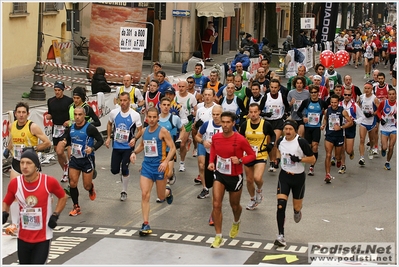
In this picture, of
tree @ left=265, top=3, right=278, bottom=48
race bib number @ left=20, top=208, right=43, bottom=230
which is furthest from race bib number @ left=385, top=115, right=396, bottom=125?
tree @ left=265, top=3, right=278, bottom=48

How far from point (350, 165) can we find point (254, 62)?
13643 millimetres

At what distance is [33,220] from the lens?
8250 mm

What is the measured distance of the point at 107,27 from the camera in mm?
26094

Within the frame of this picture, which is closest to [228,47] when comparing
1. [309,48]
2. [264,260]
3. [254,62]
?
[309,48]

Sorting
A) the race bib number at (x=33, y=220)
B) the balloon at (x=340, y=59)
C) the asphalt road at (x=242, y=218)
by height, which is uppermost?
the balloon at (x=340, y=59)

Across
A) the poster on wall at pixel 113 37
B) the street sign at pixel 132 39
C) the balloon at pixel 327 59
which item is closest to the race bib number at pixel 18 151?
the street sign at pixel 132 39

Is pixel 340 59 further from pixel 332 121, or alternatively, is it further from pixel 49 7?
pixel 49 7

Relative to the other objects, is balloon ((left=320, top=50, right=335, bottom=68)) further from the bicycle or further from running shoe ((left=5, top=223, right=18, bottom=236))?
running shoe ((left=5, top=223, right=18, bottom=236))

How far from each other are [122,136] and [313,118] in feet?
14.5

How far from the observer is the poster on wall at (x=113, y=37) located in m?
25.8

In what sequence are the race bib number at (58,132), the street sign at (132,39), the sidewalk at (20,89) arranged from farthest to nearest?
the street sign at (132,39), the sidewalk at (20,89), the race bib number at (58,132)

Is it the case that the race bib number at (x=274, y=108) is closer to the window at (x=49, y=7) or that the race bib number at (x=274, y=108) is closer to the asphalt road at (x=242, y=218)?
the asphalt road at (x=242, y=218)

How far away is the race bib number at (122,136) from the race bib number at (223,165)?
2.77 metres

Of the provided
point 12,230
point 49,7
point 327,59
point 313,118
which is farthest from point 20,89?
point 12,230
